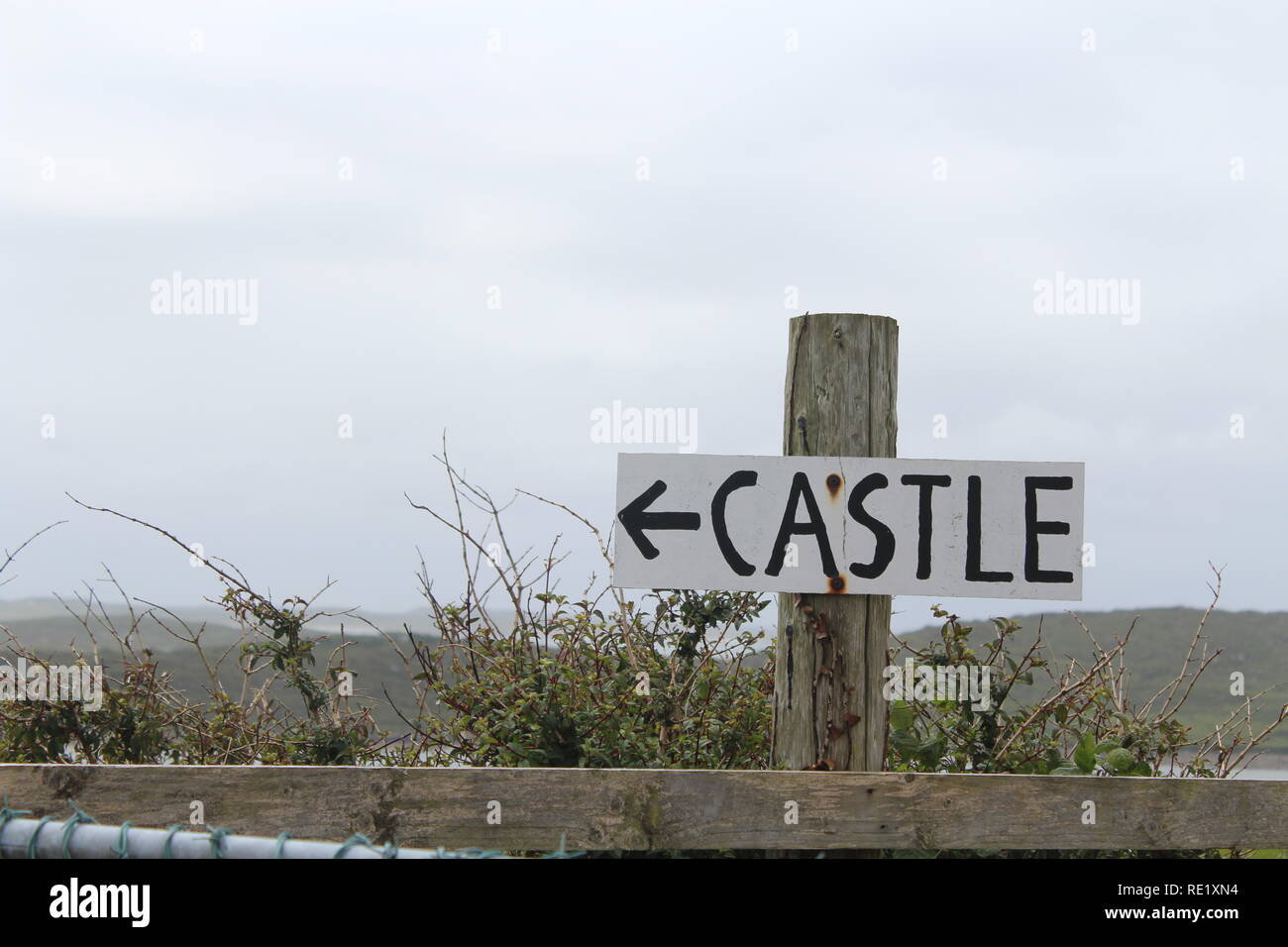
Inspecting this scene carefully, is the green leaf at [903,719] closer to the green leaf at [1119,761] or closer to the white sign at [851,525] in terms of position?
the green leaf at [1119,761]

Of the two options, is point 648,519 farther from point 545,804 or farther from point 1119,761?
point 1119,761

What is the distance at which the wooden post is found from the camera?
3277mm

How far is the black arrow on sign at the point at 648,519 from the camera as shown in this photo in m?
3.27

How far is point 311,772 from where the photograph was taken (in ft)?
10.3

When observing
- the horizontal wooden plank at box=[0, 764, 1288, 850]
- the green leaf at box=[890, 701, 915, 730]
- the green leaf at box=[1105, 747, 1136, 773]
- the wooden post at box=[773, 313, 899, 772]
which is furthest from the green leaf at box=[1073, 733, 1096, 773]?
the wooden post at box=[773, 313, 899, 772]

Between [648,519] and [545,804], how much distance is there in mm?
837

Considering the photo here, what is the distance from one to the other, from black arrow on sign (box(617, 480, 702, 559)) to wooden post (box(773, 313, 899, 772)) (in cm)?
37

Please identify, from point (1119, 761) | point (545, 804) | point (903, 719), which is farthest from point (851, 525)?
point (1119, 761)

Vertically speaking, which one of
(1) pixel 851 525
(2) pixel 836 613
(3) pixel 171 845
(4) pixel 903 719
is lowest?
(4) pixel 903 719

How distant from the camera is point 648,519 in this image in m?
3.28
